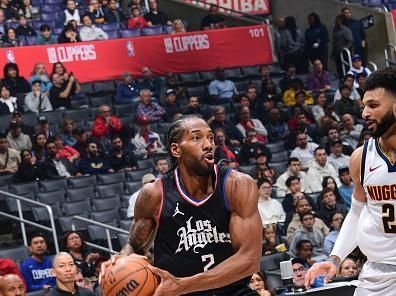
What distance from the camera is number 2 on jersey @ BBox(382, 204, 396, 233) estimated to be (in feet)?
17.2

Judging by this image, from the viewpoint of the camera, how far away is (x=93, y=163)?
14.4m

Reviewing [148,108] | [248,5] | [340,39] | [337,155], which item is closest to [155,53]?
[148,108]

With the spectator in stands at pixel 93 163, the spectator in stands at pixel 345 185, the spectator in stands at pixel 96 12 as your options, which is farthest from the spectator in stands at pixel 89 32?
the spectator in stands at pixel 345 185

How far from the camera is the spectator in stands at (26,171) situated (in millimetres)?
13617

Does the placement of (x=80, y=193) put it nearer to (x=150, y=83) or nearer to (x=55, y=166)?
(x=55, y=166)

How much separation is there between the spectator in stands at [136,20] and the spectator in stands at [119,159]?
4638 mm

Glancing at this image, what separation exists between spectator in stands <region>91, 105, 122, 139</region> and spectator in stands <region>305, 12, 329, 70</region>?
5.75m

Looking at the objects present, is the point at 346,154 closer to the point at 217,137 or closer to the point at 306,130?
the point at 306,130

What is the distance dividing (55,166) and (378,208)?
915cm

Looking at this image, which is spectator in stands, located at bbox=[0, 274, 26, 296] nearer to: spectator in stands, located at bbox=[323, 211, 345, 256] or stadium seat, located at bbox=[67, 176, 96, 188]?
spectator in stands, located at bbox=[323, 211, 345, 256]

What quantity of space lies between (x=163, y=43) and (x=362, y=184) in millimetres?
13213

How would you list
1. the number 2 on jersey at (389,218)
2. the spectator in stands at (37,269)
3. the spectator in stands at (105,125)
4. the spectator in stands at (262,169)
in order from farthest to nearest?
the spectator in stands at (105,125), the spectator in stands at (262,169), the spectator in stands at (37,269), the number 2 on jersey at (389,218)

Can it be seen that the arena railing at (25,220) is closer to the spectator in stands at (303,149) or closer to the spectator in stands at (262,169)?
the spectator in stands at (262,169)

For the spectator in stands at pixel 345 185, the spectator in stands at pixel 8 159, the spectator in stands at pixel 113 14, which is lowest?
the spectator in stands at pixel 345 185
